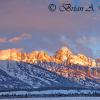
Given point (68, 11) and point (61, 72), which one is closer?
point (68, 11)

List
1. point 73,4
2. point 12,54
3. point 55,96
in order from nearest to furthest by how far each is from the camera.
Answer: point 73,4 < point 55,96 < point 12,54

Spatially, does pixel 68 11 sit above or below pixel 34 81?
above

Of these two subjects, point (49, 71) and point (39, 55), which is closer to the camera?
point (39, 55)

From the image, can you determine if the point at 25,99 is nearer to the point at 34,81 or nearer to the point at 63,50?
the point at 63,50

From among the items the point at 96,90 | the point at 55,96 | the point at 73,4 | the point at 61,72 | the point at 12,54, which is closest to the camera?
the point at 73,4

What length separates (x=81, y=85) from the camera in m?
31.8

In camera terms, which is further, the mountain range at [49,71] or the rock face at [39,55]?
the mountain range at [49,71]

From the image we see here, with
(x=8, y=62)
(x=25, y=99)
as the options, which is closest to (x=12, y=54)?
(x=8, y=62)

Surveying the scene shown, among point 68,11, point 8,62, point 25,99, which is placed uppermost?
point 68,11

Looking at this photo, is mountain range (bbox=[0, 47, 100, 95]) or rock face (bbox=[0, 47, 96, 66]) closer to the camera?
rock face (bbox=[0, 47, 96, 66])

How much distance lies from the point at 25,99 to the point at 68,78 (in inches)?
303

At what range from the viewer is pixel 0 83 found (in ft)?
98.6

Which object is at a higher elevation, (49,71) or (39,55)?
(39,55)

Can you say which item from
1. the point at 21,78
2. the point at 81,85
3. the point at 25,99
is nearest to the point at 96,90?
the point at 81,85
